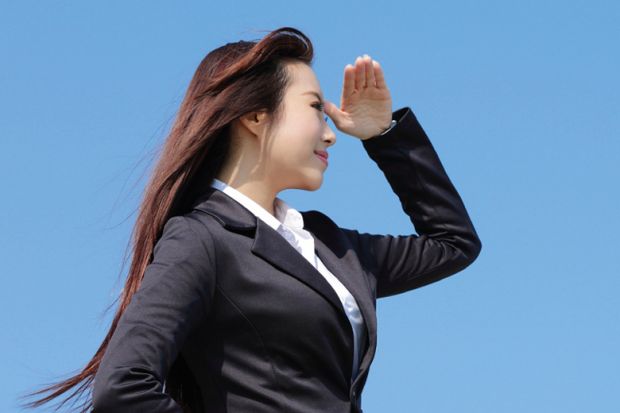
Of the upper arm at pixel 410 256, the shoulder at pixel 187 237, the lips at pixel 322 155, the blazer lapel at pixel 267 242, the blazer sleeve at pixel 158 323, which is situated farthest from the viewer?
the upper arm at pixel 410 256

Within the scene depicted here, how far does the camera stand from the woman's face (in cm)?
459

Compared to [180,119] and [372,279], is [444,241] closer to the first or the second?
[372,279]

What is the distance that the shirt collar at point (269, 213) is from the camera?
4.54 meters

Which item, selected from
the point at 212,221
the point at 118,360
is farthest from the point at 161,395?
the point at 212,221

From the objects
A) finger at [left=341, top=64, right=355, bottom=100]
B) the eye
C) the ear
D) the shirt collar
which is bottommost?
the shirt collar

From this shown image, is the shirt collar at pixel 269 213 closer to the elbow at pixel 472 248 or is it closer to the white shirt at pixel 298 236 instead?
the white shirt at pixel 298 236

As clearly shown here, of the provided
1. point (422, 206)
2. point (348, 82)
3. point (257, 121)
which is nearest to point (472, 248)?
point (422, 206)

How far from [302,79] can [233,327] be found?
1078 mm

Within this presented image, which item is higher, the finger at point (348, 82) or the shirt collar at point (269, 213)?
the finger at point (348, 82)

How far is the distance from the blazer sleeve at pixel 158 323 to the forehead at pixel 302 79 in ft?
2.35

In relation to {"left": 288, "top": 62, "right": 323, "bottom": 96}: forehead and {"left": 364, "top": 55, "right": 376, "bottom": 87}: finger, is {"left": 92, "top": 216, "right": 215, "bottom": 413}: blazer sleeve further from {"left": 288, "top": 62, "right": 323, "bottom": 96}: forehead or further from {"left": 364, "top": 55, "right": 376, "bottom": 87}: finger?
{"left": 364, "top": 55, "right": 376, "bottom": 87}: finger

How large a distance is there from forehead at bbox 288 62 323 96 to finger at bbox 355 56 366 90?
14.0 inches

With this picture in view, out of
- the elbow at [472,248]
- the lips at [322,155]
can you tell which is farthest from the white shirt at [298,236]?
the elbow at [472,248]

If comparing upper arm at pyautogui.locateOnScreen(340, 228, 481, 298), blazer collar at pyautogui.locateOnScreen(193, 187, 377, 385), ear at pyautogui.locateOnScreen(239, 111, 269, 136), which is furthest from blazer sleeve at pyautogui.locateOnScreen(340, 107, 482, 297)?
ear at pyautogui.locateOnScreen(239, 111, 269, 136)
